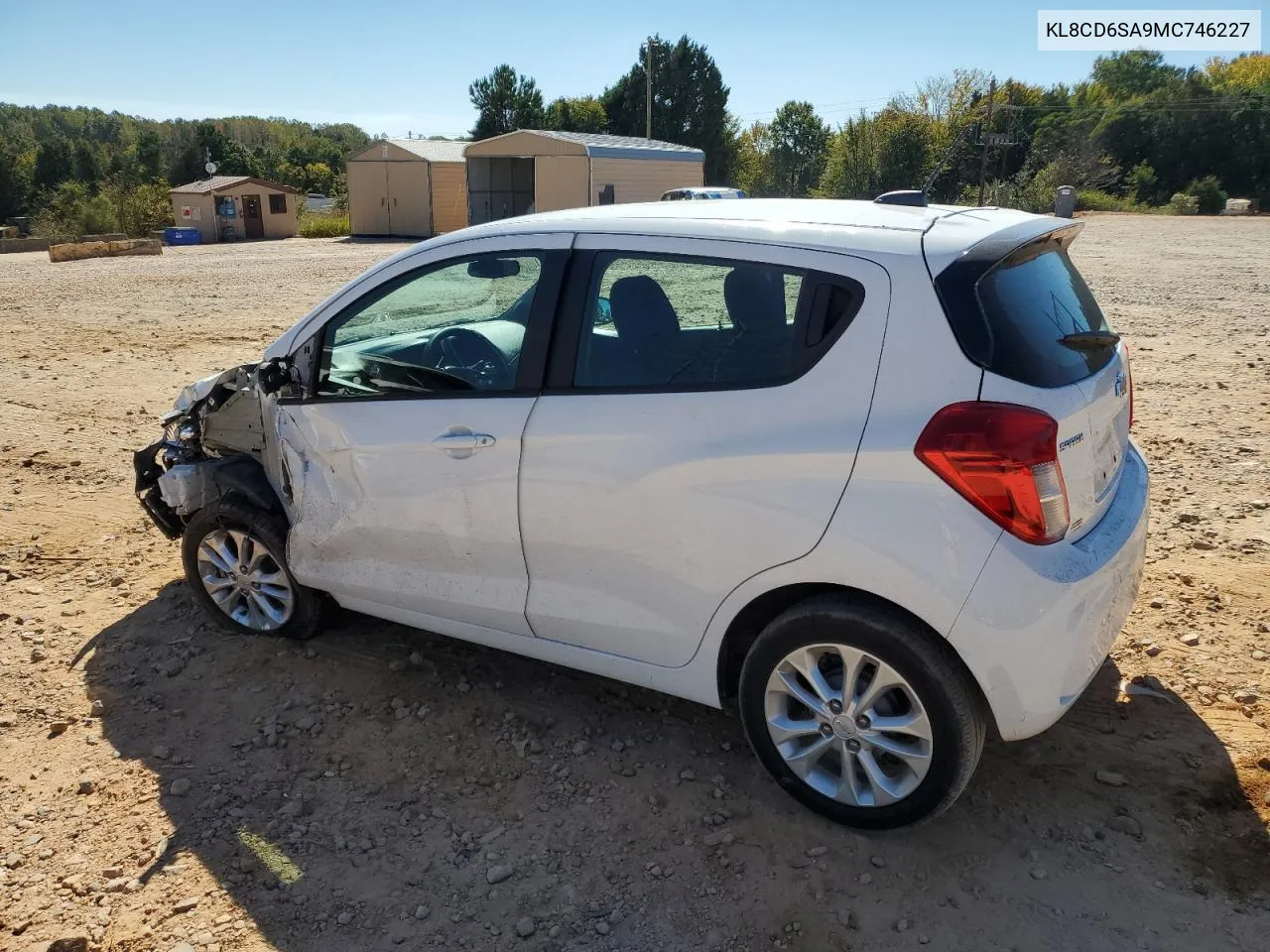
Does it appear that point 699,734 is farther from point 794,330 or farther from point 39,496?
point 39,496

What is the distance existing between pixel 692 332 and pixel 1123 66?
7690 centimetres

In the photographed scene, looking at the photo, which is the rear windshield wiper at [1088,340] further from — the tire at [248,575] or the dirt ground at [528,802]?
the tire at [248,575]

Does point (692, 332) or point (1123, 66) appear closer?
point (692, 332)

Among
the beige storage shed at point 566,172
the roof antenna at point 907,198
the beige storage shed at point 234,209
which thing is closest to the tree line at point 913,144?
the beige storage shed at point 234,209

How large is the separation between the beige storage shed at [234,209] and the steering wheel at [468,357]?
38850 mm

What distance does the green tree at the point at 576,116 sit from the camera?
60.3 meters

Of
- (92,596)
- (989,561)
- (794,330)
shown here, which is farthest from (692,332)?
(92,596)

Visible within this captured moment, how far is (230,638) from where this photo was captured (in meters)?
4.19

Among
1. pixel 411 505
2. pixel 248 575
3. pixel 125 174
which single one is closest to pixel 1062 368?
pixel 411 505

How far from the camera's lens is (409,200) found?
3575cm

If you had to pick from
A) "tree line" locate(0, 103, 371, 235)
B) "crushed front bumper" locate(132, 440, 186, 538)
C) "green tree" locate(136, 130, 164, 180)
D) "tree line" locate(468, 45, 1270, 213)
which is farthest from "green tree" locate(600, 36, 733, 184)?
"crushed front bumper" locate(132, 440, 186, 538)

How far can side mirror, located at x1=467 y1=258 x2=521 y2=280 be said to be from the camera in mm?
3377

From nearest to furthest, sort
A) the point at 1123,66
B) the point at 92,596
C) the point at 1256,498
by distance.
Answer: the point at 92,596 → the point at 1256,498 → the point at 1123,66

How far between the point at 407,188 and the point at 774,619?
3583cm
